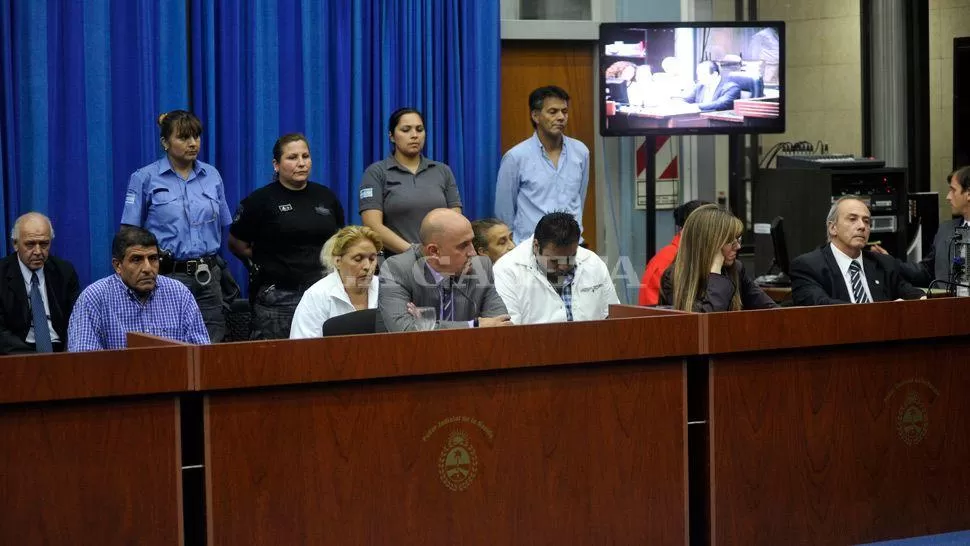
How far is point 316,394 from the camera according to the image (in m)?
3.41

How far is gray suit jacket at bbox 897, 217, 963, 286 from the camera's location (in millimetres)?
5883

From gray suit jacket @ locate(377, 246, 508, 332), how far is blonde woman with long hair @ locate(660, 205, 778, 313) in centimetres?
71

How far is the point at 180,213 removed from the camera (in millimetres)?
5641

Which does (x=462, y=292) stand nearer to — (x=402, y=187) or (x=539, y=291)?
(x=539, y=291)

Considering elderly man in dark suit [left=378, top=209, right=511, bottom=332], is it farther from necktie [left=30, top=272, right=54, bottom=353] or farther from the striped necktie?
necktie [left=30, top=272, right=54, bottom=353]

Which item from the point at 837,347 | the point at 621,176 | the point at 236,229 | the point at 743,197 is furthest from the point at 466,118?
the point at 837,347

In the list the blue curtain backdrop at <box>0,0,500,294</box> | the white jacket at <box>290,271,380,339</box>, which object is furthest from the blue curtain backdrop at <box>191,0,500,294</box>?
the white jacket at <box>290,271,380,339</box>

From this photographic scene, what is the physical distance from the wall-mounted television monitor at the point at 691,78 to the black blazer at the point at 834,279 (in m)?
1.99

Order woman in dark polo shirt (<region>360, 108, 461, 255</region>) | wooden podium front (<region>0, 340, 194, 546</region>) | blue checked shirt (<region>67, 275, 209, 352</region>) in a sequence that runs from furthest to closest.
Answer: woman in dark polo shirt (<region>360, 108, 461, 255</region>) < blue checked shirt (<region>67, 275, 209, 352</region>) < wooden podium front (<region>0, 340, 194, 546</region>)

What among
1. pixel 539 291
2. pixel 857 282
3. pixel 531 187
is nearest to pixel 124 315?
pixel 539 291

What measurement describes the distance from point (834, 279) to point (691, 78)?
7.33 feet

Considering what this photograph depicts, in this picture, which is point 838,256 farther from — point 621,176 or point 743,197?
point 743,197

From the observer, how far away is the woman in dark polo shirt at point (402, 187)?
6.14 m

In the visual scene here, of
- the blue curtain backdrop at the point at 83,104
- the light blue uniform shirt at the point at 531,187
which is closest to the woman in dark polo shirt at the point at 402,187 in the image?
the light blue uniform shirt at the point at 531,187
